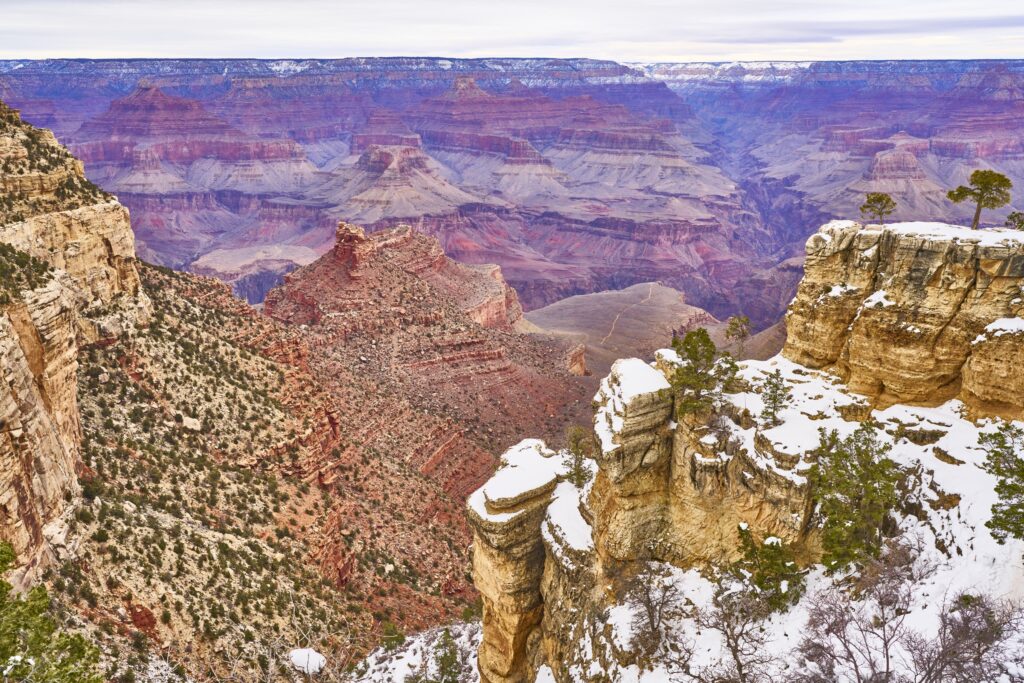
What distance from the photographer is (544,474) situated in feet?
99.0

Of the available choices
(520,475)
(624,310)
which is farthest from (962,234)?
(624,310)

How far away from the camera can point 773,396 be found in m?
26.7

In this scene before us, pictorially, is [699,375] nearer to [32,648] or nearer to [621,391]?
[621,391]

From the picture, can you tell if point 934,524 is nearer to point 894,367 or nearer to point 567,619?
point 894,367

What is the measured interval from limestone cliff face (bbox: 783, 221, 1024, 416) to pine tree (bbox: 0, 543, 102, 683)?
24.6 meters

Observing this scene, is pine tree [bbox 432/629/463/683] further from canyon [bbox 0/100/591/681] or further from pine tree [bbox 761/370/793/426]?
pine tree [bbox 761/370/793/426]

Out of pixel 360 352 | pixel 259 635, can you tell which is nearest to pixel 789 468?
pixel 259 635

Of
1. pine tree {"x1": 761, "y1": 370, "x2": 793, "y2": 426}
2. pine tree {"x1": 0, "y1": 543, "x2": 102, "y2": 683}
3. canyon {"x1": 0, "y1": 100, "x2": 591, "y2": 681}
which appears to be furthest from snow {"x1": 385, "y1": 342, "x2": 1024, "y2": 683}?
pine tree {"x1": 0, "y1": 543, "x2": 102, "y2": 683}

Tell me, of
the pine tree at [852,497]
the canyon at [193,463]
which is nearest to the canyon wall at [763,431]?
the pine tree at [852,497]

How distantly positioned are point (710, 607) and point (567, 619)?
517 cm

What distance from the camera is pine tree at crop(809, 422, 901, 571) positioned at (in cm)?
2275

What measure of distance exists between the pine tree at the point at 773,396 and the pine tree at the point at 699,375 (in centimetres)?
128

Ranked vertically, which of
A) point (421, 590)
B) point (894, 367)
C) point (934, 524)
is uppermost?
point (894, 367)

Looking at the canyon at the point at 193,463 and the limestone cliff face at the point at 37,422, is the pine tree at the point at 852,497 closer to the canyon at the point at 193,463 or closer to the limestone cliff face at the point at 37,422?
the canyon at the point at 193,463
